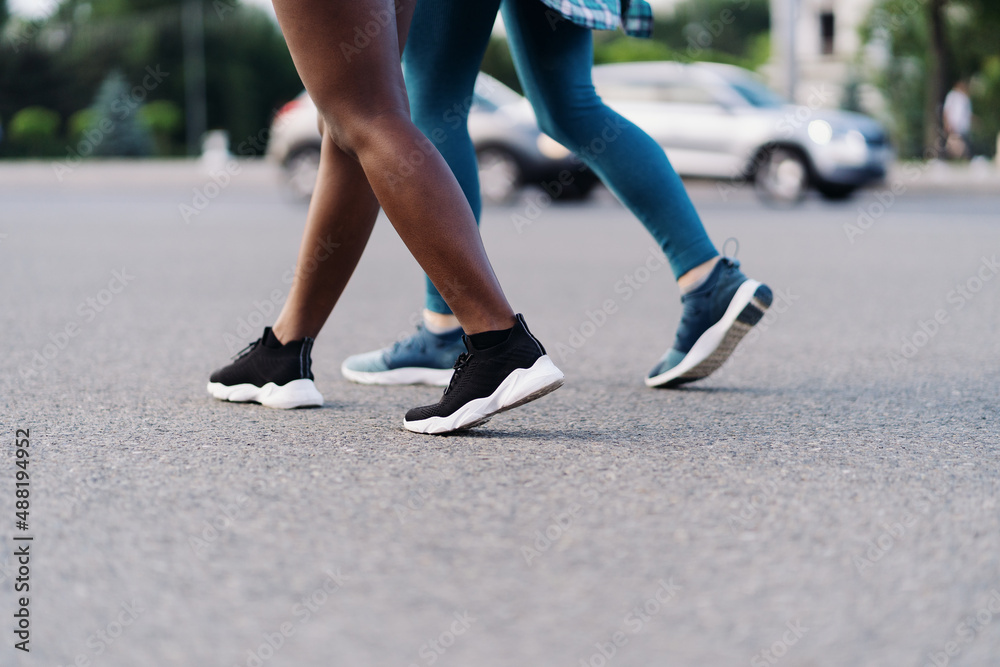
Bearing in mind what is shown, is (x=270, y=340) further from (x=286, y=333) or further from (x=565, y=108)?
(x=565, y=108)

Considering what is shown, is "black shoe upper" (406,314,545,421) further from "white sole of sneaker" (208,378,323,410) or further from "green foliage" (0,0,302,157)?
"green foliage" (0,0,302,157)

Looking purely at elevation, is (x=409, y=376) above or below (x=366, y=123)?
below

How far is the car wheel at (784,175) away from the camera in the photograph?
538 inches

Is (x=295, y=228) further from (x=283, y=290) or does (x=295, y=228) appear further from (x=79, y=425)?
(x=79, y=425)

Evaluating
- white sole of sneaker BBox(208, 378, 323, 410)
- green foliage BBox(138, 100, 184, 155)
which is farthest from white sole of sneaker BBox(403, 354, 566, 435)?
green foliage BBox(138, 100, 184, 155)

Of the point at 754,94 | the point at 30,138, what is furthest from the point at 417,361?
the point at 30,138

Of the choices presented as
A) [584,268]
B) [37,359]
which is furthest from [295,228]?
[37,359]

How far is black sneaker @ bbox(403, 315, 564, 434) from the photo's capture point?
2.25 metres

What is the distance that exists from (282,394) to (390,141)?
70 centimetres

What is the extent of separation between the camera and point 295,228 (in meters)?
10.5

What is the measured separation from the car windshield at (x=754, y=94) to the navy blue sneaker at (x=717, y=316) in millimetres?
11563

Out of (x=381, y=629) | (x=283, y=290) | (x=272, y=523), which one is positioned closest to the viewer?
(x=381, y=629)

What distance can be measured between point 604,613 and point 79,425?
1.48 meters

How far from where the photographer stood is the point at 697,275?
290cm
